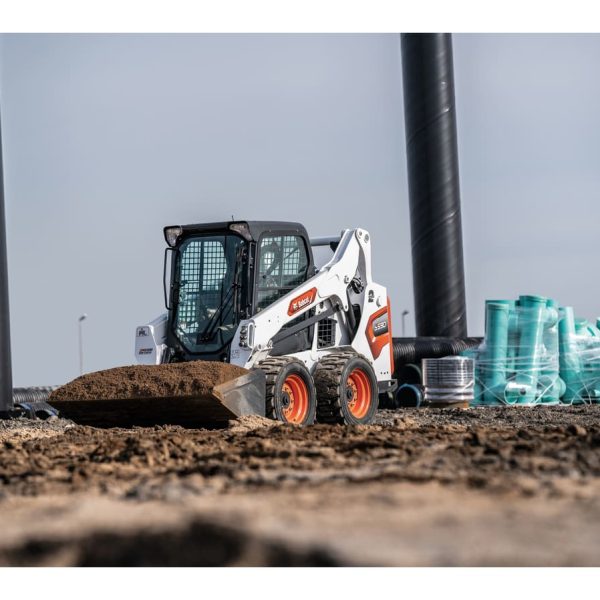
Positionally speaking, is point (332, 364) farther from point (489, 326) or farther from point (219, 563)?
point (219, 563)

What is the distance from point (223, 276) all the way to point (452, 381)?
543 centimetres

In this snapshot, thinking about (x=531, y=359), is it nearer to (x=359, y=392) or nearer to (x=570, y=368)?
(x=570, y=368)

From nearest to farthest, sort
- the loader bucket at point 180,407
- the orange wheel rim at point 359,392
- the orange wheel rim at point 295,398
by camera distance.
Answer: the loader bucket at point 180,407
the orange wheel rim at point 295,398
the orange wheel rim at point 359,392

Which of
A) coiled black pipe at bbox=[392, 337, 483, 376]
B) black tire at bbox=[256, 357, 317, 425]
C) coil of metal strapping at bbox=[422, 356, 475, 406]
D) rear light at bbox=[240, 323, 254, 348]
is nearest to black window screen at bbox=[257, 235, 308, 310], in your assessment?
rear light at bbox=[240, 323, 254, 348]

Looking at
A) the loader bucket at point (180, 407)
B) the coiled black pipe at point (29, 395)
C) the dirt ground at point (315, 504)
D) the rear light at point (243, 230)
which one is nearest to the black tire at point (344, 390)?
the loader bucket at point (180, 407)

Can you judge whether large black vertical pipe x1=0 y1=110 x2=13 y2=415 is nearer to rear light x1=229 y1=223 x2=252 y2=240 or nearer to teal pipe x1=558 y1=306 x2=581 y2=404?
rear light x1=229 y1=223 x2=252 y2=240

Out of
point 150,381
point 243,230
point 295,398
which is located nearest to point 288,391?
point 295,398

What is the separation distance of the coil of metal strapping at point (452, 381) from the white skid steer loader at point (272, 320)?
2.84 m

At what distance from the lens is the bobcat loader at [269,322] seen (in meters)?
12.6

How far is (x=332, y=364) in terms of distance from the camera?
13.7 meters

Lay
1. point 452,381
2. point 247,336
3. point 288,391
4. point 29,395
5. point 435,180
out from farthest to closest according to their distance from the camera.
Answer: point 435,180
point 29,395
point 452,381
point 288,391
point 247,336

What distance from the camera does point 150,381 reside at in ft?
39.2

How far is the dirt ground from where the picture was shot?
15.4 feet

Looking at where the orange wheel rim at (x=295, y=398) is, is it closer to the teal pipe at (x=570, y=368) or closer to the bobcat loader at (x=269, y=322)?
the bobcat loader at (x=269, y=322)
